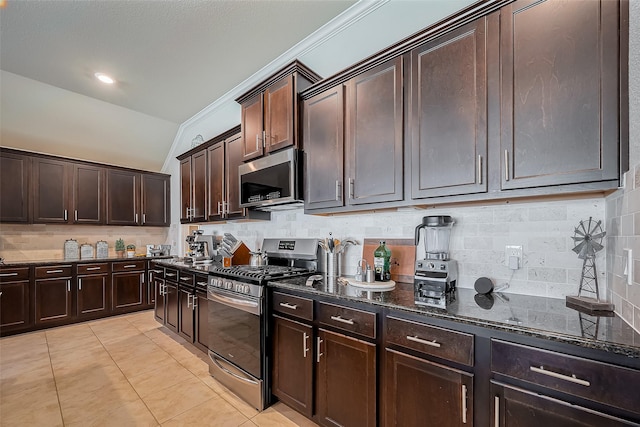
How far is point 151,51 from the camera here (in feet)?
9.25

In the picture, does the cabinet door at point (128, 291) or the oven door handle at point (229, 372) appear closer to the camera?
the oven door handle at point (229, 372)

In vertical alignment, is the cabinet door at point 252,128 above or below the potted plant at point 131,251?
above

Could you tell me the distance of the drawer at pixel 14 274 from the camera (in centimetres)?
352

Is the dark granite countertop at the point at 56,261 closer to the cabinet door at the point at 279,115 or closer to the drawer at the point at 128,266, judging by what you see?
the drawer at the point at 128,266

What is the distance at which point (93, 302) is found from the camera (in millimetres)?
4195

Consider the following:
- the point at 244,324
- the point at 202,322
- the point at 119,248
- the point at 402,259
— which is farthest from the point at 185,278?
the point at 119,248

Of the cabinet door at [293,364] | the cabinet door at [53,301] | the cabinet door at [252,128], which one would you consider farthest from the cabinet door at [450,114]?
the cabinet door at [53,301]

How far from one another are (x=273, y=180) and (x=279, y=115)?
0.60 meters

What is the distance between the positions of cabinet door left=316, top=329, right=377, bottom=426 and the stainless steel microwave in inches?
47.5

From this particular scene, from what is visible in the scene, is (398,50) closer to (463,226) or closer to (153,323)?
(463,226)

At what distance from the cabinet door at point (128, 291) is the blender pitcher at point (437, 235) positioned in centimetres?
476

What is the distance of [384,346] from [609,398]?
84 cm

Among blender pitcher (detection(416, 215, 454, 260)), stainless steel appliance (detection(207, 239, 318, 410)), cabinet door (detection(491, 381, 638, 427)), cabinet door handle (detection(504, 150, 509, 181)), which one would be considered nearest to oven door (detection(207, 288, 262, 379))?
stainless steel appliance (detection(207, 239, 318, 410))

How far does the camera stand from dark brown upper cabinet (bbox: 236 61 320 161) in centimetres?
241
